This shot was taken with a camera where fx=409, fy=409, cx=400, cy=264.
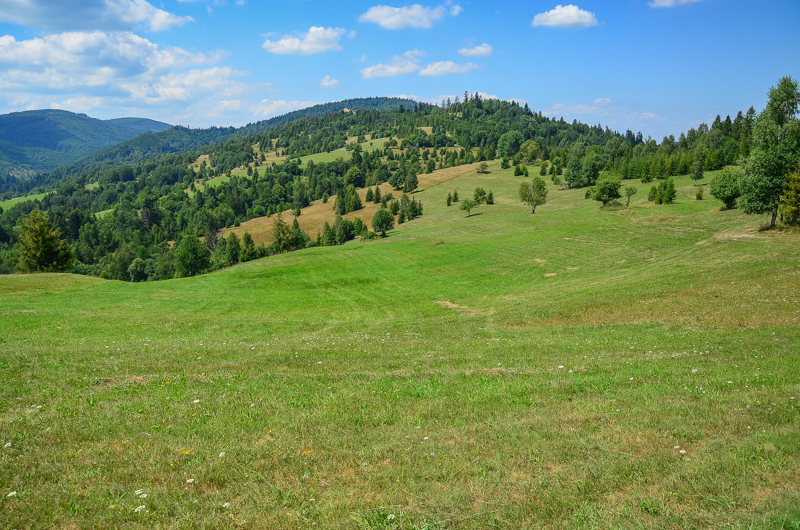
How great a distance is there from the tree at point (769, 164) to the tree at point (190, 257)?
382 ft

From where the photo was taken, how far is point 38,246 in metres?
68.9

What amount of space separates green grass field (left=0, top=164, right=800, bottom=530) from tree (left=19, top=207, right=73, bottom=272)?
4756cm

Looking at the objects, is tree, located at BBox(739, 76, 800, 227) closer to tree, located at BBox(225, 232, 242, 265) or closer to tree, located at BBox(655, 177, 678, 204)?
tree, located at BBox(655, 177, 678, 204)

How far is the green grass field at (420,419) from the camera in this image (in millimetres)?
7824

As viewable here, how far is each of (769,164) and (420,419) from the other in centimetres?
6962

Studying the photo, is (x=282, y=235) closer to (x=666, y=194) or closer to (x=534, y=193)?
(x=534, y=193)

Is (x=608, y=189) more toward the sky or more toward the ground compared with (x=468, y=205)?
more toward the sky

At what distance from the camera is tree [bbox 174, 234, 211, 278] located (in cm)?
10794

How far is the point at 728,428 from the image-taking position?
10.4m

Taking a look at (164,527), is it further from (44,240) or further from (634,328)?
(44,240)

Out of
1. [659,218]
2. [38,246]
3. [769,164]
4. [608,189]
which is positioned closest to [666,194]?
[608,189]

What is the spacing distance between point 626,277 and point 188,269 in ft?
339

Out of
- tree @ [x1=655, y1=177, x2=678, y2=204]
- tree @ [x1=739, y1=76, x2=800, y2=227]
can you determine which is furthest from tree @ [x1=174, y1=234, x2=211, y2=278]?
tree @ [x1=655, y1=177, x2=678, y2=204]

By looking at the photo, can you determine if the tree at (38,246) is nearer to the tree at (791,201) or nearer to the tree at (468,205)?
the tree at (468,205)
